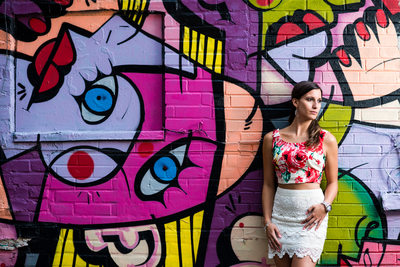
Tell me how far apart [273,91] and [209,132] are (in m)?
0.65

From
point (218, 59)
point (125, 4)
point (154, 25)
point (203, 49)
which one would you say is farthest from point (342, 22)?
point (125, 4)

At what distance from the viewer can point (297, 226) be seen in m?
3.22

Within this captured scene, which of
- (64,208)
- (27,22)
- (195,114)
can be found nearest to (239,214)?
(195,114)

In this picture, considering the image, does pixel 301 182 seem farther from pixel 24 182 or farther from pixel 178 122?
pixel 24 182

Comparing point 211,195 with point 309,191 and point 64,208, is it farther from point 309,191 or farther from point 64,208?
point 64,208

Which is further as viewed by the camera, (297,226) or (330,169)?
(330,169)

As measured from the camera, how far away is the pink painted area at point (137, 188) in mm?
3730

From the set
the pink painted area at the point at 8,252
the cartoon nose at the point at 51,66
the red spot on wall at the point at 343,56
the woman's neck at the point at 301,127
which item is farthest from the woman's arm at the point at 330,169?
the pink painted area at the point at 8,252

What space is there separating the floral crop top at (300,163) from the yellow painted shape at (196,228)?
32.7 inches

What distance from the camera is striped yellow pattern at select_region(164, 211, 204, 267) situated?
3742mm

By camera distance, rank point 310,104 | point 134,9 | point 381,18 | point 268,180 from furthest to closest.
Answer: point 134,9
point 381,18
point 268,180
point 310,104

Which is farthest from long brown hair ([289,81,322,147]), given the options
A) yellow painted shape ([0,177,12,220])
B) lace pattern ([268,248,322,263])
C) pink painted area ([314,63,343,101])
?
yellow painted shape ([0,177,12,220])

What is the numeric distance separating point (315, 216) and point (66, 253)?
217cm

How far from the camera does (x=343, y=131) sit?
3684mm
